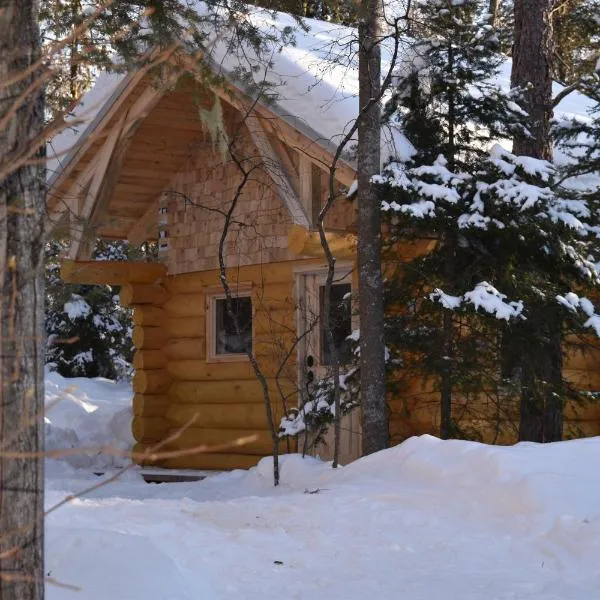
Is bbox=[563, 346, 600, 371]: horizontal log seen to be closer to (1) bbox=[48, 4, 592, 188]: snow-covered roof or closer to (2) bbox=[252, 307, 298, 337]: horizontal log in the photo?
(1) bbox=[48, 4, 592, 188]: snow-covered roof

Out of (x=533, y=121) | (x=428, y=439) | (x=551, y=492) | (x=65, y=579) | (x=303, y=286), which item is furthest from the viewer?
(x=303, y=286)

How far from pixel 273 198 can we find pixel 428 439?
214 inches

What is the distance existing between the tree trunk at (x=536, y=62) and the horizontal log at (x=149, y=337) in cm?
622

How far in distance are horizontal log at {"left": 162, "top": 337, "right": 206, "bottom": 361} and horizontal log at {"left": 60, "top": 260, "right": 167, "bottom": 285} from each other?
0.97 meters

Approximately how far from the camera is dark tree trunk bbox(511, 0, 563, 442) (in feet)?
33.7

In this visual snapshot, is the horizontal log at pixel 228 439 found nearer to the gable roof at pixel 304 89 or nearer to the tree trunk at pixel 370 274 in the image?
the tree trunk at pixel 370 274

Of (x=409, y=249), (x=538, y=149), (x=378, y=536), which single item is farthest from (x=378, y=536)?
(x=538, y=149)

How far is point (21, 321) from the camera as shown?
4.36 metres

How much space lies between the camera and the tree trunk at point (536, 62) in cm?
1204

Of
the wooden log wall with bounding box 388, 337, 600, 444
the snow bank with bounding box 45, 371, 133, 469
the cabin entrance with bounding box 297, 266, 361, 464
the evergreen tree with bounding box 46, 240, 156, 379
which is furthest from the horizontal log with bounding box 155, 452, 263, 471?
the evergreen tree with bounding box 46, 240, 156, 379

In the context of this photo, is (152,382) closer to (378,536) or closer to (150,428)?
(150,428)

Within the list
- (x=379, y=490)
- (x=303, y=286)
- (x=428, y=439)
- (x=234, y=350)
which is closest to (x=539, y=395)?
(x=428, y=439)

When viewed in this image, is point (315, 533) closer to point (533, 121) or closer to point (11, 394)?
point (11, 394)

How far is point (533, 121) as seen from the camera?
11.9m
